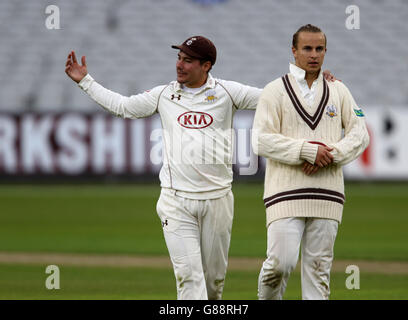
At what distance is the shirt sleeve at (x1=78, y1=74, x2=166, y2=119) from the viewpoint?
6.57m

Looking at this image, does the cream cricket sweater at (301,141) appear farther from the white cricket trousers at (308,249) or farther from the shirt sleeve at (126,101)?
the shirt sleeve at (126,101)

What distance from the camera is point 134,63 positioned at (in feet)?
91.8

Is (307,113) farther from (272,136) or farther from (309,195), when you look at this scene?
(309,195)

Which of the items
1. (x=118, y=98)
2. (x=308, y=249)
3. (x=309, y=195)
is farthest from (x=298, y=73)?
(x=118, y=98)

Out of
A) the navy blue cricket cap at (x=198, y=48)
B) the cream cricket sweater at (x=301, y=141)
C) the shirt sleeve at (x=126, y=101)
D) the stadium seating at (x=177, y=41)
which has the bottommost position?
the cream cricket sweater at (x=301, y=141)

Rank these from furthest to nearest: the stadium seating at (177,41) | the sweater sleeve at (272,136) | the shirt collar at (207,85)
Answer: the stadium seating at (177,41), the shirt collar at (207,85), the sweater sleeve at (272,136)

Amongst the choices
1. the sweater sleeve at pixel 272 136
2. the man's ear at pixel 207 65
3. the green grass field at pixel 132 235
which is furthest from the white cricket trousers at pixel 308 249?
the green grass field at pixel 132 235

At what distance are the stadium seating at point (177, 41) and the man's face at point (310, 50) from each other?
20.2 metres

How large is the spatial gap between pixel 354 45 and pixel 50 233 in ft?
52.8

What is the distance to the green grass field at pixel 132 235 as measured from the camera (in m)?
9.44

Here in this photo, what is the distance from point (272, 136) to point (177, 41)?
22691 mm

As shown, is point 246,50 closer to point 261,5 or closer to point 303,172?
point 261,5

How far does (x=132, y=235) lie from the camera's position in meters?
15.3

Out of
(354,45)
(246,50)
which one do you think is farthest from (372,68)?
(246,50)
